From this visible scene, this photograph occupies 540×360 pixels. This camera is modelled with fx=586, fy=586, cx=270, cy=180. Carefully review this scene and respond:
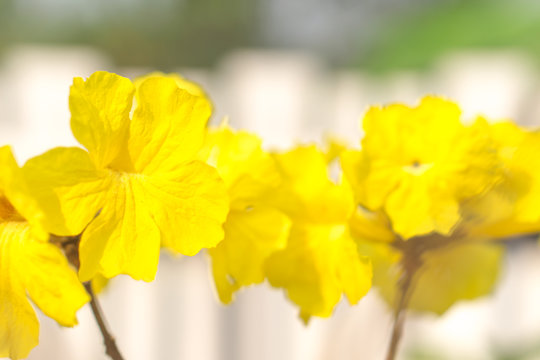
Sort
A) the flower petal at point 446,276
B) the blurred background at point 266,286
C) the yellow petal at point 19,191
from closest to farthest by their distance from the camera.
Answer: the yellow petal at point 19,191, the flower petal at point 446,276, the blurred background at point 266,286

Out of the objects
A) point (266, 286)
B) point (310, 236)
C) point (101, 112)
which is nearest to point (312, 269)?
point (310, 236)

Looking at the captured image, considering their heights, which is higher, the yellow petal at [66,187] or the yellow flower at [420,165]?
the yellow flower at [420,165]

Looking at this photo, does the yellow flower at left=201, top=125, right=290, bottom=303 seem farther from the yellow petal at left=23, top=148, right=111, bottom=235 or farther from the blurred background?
the blurred background

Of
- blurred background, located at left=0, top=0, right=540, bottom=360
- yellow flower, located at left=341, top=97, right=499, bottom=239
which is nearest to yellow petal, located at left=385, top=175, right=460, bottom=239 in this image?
yellow flower, located at left=341, top=97, right=499, bottom=239

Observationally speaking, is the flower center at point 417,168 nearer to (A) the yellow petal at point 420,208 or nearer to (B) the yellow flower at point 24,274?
(A) the yellow petal at point 420,208

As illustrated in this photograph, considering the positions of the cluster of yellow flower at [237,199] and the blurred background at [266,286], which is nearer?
the cluster of yellow flower at [237,199]

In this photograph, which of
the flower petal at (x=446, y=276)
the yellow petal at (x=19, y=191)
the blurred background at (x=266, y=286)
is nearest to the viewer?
the yellow petal at (x=19, y=191)

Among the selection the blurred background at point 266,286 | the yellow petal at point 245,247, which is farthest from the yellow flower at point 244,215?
the blurred background at point 266,286

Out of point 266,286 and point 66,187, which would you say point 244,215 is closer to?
point 66,187
